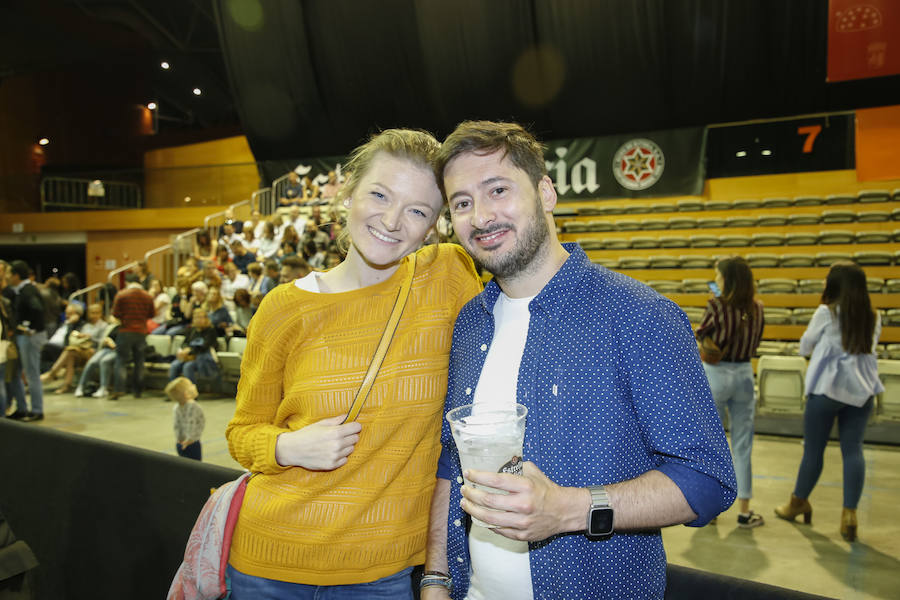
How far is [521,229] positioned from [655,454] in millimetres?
489

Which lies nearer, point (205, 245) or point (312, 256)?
point (312, 256)

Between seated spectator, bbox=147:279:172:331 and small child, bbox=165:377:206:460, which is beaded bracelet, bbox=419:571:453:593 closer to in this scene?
small child, bbox=165:377:206:460

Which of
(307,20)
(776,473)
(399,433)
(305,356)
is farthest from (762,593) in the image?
(307,20)

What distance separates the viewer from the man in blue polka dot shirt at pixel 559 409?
1006 millimetres

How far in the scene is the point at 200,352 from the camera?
7.89 metres

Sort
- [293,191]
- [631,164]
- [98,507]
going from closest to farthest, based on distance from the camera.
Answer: [98,507], [631,164], [293,191]

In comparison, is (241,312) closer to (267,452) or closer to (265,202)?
(265,202)

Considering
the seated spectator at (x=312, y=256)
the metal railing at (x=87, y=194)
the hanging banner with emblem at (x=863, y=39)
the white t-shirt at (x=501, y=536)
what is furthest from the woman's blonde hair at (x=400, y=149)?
the metal railing at (x=87, y=194)

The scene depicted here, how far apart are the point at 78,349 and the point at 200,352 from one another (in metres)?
2.52


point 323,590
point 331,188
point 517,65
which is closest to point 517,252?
point 323,590

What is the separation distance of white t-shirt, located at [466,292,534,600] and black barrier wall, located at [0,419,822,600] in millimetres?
1019

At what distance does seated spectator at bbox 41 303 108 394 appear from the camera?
8938mm

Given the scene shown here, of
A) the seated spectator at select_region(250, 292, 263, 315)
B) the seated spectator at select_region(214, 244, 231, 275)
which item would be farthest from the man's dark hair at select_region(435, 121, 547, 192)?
the seated spectator at select_region(214, 244, 231, 275)

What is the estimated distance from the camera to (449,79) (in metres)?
12.1
